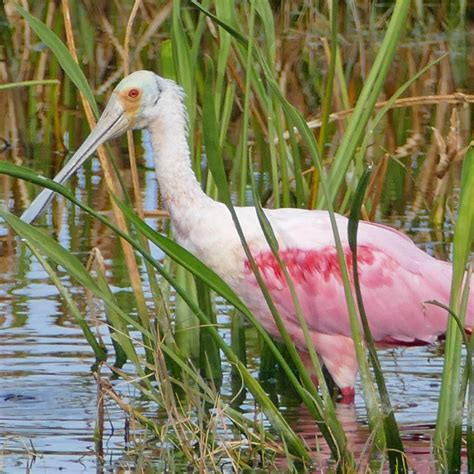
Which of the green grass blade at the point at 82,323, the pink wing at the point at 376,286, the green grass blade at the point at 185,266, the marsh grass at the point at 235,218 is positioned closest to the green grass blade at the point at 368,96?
the marsh grass at the point at 235,218

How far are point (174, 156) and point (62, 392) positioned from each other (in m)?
0.96

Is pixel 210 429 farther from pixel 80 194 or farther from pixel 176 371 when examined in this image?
pixel 80 194

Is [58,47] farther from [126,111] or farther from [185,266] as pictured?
[126,111]

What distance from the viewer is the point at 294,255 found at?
19.5ft

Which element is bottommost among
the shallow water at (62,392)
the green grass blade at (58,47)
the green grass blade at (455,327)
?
the shallow water at (62,392)

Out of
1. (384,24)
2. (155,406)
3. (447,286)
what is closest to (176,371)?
(155,406)

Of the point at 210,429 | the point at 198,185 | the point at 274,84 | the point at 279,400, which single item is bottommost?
the point at 279,400

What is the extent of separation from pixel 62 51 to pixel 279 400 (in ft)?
5.53

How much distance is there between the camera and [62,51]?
4891mm

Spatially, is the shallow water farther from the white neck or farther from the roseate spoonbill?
the white neck

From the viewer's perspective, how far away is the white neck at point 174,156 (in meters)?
5.78

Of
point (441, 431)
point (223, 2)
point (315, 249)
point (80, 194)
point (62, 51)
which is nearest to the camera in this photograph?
point (441, 431)

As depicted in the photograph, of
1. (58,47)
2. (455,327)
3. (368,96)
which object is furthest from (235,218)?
(368,96)

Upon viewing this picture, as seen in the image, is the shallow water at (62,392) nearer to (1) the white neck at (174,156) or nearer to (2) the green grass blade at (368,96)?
(1) the white neck at (174,156)
